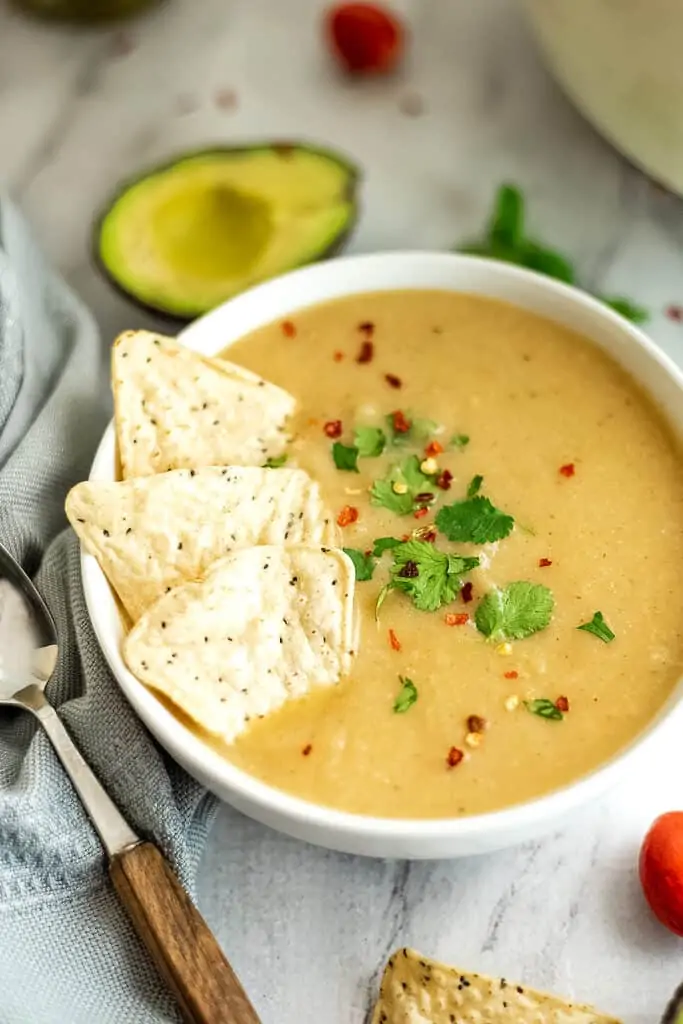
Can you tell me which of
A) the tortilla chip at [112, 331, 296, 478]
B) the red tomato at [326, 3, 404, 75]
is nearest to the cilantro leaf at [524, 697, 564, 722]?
the tortilla chip at [112, 331, 296, 478]

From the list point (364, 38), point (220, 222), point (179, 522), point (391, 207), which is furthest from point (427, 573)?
point (364, 38)

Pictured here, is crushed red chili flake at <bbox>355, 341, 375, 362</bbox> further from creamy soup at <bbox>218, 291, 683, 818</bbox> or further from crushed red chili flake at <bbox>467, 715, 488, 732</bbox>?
crushed red chili flake at <bbox>467, 715, 488, 732</bbox>

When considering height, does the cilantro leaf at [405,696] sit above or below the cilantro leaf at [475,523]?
below

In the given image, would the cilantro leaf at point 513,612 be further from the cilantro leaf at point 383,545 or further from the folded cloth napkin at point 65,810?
the folded cloth napkin at point 65,810

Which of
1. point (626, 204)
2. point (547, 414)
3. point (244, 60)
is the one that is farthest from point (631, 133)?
point (244, 60)

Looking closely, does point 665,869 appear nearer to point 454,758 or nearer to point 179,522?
point 454,758

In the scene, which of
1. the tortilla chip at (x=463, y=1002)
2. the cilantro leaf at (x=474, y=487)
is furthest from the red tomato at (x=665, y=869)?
the cilantro leaf at (x=474, y=487)

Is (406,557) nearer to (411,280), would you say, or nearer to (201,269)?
(411,280)
